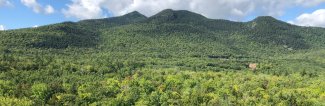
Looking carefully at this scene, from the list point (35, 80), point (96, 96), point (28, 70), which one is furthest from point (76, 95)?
point (28, 70)

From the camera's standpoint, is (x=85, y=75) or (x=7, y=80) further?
(x=85, y=75)

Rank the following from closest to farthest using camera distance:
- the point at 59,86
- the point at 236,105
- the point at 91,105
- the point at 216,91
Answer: the point at 91,105
the point at 236,105
the point at 59,86
the point at 216,91

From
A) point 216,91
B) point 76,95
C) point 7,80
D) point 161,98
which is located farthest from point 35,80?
point 216,91

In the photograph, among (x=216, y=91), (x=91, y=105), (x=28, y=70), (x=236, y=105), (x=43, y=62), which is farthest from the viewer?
(x=43, y=62)

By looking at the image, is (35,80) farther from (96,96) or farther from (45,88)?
(96,96)

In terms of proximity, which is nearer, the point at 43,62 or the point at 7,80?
the point at 7,80

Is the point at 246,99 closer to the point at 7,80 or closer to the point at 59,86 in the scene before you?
the point at 59,86

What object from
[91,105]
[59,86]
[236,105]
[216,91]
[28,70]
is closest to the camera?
[91,105]

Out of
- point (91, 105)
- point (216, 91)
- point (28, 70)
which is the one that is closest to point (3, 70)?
point (28, 70)

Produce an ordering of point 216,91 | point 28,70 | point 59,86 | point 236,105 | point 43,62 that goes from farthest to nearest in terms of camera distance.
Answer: point 43,62 → point 28,70 → point 216,91 → point 59,86 → point 236,105
